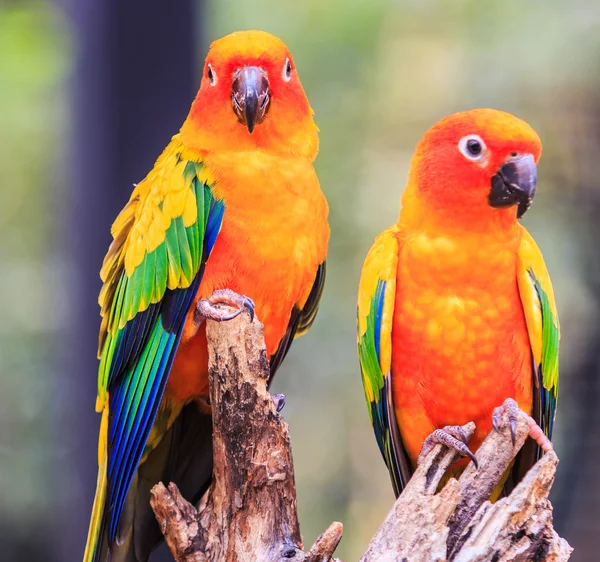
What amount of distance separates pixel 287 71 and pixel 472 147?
0.32m

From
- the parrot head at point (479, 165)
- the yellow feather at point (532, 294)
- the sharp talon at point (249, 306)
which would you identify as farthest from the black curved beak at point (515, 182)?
the sharp talon at point (249, 306)

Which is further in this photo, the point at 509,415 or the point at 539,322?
the point at 539,322

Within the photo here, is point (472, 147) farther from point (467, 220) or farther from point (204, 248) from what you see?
point (204, 248)

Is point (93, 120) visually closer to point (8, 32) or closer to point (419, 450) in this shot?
point (8, 32)

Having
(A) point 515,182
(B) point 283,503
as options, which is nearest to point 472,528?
(B) point 283,503

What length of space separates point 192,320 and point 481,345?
469mm

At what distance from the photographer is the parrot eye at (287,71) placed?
125cm

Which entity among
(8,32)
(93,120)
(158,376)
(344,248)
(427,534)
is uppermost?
(8,32)

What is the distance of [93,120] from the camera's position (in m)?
1.75

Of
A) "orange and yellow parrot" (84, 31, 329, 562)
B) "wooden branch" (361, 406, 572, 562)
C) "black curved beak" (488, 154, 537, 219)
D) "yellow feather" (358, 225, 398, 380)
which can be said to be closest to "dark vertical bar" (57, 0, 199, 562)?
"orange and yellow parrot" (84, 31, 329, 562)

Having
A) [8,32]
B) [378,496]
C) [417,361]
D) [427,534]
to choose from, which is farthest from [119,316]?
[8,32]

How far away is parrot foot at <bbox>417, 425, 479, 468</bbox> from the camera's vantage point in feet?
3.92

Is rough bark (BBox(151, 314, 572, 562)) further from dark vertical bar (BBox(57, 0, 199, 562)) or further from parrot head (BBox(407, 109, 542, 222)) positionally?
dark vertical bar (BBox(57, 0, 199, 562))

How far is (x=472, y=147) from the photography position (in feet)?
3.96
